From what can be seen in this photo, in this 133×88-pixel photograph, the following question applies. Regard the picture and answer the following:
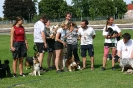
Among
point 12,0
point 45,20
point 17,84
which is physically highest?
point 12,0

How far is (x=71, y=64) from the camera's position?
10.4 metres

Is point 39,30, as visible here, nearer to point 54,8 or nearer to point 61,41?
point 61,41

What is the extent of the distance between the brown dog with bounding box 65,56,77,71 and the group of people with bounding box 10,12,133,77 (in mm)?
200

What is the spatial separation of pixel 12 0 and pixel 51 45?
267 ft

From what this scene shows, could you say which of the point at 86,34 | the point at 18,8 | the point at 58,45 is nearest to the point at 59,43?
the point at 58,45

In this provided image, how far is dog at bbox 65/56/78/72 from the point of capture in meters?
10.4

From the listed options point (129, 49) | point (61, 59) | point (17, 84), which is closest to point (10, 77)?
point (17, 84)

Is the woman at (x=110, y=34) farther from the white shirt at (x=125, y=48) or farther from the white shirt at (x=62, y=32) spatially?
the white shirt at (x=62, y=32)

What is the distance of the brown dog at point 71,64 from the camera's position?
10.4 meters

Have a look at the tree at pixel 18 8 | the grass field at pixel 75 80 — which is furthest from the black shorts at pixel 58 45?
the tree at pixel 18 8

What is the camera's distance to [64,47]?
10.7 metres

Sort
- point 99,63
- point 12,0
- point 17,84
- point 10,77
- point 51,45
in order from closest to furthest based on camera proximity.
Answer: point 17,84 → point 10,77 → point 51,45 → point 99,63 → point 12,0

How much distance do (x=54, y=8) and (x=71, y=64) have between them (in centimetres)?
7704

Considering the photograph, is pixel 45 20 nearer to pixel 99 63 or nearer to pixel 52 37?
pixel 52 37
